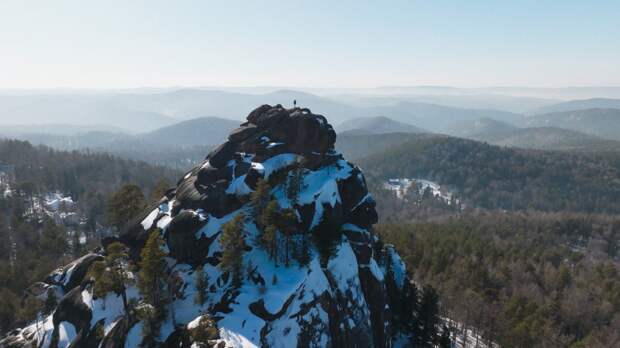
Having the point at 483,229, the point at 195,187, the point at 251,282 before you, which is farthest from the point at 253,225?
the point at 483,229

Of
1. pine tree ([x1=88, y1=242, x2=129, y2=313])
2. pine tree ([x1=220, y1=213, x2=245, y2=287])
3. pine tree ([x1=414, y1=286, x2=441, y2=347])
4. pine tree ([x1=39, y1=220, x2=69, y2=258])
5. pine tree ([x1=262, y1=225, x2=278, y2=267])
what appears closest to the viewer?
pine tree ([x1=88, y1=242, x2=129, y2=313])

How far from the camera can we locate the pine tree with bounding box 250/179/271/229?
161ft

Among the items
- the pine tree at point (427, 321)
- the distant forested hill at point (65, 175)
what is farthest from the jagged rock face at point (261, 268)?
the distant forested hill at point (65, 175)

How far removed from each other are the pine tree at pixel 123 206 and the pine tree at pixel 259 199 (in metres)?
27.4

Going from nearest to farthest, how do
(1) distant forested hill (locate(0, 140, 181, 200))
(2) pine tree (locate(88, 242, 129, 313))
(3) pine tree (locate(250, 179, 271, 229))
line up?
1. (2) pine tree (locate(88, 242, 129, 313))
2. (3) pine tree (locate(250, 179, 271, 229))
3. (1) distant forested hill (locate(0, 140, 181, 200))

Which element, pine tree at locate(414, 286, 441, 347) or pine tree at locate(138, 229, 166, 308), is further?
A: pine tree at locate(414, 286, 441, 347)

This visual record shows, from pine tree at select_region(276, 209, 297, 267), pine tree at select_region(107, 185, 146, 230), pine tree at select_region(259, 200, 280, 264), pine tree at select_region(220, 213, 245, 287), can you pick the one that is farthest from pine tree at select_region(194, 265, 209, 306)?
pine tree at select_region(107, 185, 146, 230)

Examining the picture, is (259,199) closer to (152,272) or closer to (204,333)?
(152,272)

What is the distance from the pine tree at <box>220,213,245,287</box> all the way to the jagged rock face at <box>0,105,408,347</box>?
1.29 metres

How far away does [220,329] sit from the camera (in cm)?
3922

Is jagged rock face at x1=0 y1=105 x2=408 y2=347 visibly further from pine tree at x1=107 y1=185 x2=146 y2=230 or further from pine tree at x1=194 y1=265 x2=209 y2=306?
pine tree at x1=107 y1=185 x2=146 y2=230

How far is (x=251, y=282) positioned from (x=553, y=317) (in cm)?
7296

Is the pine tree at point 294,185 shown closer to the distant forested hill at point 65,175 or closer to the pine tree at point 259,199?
the pine tree at point 259,199

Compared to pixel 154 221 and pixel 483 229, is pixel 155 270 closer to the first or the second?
pixel 154 221
